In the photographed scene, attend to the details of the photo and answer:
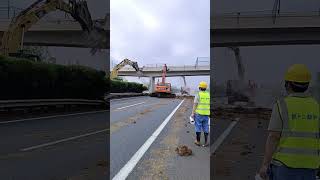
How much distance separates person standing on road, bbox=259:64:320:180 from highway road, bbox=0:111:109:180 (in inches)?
185

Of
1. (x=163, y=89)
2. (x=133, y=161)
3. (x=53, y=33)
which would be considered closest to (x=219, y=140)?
(x=133, y=161)

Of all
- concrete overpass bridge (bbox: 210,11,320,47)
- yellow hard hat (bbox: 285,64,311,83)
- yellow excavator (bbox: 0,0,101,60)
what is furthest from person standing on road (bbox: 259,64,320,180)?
concrete overpass bridge (bbox: 210,11,320,47)

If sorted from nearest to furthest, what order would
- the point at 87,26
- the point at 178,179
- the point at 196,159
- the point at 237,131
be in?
the point at 178,179 < the point at 196,159 < the point at 237,131 < the point at 87,26

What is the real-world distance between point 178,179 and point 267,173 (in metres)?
4.05

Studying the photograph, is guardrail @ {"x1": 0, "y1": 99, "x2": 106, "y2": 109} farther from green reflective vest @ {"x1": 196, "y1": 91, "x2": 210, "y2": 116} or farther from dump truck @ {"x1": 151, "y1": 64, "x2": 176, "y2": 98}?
dump truck @ {"x1": 151, "y1": 64, "x2": 176, "y2": 98}

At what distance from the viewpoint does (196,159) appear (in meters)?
10.3

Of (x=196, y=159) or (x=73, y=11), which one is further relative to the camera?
(x=73, y=11)

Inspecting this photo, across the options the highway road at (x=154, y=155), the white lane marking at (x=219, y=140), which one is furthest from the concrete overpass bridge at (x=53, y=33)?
the highway road at (x=154, y=155)

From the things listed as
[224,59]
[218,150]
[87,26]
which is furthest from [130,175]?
[224,59]

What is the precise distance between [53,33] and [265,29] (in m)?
15.7

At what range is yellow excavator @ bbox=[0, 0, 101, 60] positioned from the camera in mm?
24812

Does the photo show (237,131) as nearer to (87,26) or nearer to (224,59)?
(87,26)

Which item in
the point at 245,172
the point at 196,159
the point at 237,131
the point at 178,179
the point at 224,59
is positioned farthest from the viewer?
the point at 224,59

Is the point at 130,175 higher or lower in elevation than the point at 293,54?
lower
